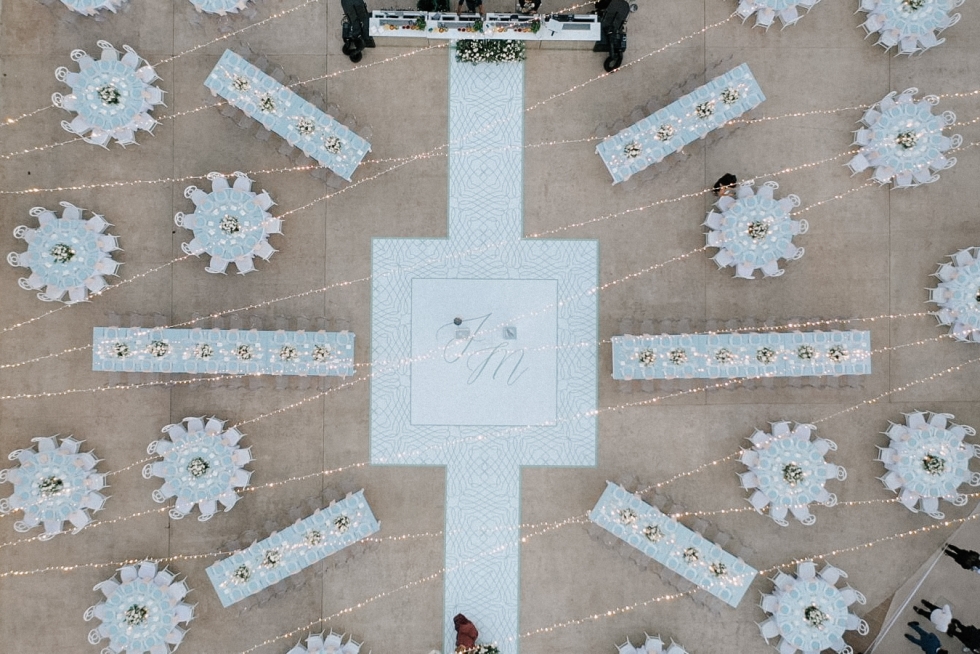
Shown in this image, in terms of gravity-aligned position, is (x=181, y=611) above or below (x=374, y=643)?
above

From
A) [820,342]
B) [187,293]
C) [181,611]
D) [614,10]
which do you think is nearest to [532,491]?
[820,342]

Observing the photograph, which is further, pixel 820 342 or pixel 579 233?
pixel 579 233

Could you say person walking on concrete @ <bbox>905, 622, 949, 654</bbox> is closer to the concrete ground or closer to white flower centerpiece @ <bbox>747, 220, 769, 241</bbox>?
the concrete ground

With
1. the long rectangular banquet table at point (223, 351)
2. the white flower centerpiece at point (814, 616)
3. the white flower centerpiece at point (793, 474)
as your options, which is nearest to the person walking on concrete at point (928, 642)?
the white flower centerpiece at point (814, 616)

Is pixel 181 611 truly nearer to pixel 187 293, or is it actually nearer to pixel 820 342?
pixel 187 293

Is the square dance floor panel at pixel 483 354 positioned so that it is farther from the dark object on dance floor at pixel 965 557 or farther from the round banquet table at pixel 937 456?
the dark object on dance floor at pixel 965 557

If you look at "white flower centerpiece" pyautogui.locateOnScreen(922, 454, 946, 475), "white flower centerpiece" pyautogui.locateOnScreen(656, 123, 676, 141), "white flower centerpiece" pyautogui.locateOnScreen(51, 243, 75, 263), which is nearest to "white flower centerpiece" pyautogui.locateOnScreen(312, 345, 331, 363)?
→ "white flower centerpiece" pyautogui.locateOnScreen(51, 243, 75, 263)
